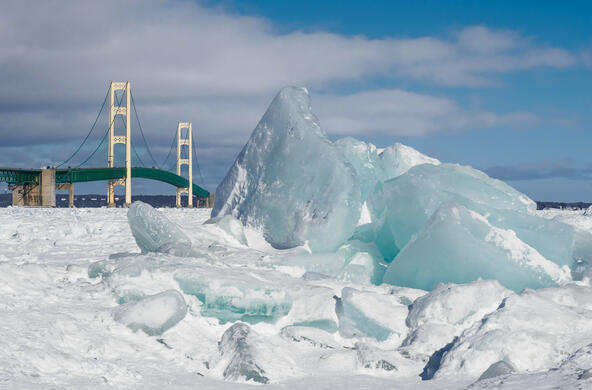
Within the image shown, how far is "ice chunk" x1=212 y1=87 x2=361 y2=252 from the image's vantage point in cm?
594

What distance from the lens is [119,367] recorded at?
3.03 metres

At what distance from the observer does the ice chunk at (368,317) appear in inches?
157

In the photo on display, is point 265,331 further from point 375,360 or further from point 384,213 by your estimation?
point 384,213

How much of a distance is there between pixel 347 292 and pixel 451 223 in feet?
4.19

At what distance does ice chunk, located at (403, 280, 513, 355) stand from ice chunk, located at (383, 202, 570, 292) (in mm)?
742

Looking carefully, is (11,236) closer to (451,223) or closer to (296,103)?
(296,103)

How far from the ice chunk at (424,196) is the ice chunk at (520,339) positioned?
6.74 feet

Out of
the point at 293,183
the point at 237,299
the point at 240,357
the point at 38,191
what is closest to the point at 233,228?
the point at 293,183

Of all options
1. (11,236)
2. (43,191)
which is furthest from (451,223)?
(43,191)

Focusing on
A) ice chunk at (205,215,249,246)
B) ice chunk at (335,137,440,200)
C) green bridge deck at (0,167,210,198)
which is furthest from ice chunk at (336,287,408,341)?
green bridge deck at (0,167,210,198)

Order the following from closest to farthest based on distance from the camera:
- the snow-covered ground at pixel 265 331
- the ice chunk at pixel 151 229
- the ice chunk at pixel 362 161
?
the snow-covered ground at pixel 265 331
the ice chunk at pixel 151 229
the ice chunk at pixel 362 161

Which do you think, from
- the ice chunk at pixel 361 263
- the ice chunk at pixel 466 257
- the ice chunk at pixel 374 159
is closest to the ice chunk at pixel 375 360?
the ice chunk at pixel 466 257

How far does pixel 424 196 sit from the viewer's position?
5.87m

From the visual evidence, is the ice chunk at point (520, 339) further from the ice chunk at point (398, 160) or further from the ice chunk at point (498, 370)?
the ice chunk at point (398, 160)
